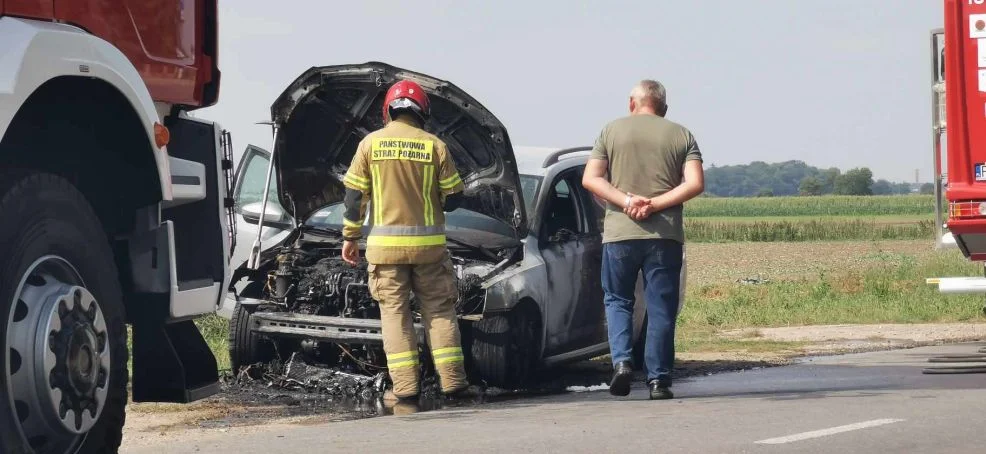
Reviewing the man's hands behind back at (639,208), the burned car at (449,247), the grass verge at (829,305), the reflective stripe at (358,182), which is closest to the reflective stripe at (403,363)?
the reflective stripe at (358,182)

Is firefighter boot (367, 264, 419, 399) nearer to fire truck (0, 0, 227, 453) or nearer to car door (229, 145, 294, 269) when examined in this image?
car door (229, 145, 294, 269)

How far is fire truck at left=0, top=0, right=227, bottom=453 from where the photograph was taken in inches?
195

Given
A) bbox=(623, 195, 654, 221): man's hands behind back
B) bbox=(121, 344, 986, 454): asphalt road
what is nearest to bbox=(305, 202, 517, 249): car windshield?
bbox=(121, 344, 986, 454): asphalt road

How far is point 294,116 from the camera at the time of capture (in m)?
11.1

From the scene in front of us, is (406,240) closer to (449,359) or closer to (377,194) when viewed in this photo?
(377,194)

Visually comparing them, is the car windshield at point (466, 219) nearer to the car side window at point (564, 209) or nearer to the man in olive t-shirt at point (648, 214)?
the car side window at point (564, 209)

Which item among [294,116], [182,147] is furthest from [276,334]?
[182,147]

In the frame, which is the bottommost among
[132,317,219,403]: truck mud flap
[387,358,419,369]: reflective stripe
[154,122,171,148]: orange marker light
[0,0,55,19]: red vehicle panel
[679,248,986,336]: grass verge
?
[679,248,986,336]: grass verge

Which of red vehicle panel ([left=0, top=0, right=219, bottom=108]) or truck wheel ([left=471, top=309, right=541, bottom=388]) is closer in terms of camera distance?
red vehicle panel ([left=0, top=0, right=219, bottom=108])

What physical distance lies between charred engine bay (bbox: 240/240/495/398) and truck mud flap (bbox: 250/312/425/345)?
6 cm

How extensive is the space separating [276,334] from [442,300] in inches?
72.9

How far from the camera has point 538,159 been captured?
1234 cm

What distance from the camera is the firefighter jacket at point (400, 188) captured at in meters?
9.57

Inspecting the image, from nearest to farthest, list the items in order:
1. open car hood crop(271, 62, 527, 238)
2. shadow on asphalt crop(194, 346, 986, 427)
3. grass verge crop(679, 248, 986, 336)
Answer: shadow on asphalt crop(194, 346, 986, 427) → open car hood crop(271, 62, 527, 238) → grass verge crop(679, 248, 986, 336)
